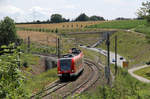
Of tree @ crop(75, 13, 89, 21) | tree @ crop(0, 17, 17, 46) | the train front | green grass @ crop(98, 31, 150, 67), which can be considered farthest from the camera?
tree @ crop(75, 13, 89, 21)

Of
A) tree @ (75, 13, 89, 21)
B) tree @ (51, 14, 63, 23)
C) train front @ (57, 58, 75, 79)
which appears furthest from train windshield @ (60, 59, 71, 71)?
tree @ (75, 13, 89, 21)

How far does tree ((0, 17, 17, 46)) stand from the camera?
175 feet

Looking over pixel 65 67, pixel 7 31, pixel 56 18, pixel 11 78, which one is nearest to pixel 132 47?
pixel 7 31

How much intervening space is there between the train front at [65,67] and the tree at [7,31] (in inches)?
908

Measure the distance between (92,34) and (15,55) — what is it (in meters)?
89.7

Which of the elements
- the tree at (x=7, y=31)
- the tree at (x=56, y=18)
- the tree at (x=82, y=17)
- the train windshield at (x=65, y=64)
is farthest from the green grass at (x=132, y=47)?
the tree at (x=82, y=17)

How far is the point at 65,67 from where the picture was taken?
33.0 m

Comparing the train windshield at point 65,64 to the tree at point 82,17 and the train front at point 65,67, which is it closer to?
the train front at point 65,67

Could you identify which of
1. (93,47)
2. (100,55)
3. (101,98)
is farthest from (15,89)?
(93,47)

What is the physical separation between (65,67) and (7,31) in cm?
2477

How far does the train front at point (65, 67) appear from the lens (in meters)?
32.6

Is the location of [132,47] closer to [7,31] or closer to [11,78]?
[7,31]

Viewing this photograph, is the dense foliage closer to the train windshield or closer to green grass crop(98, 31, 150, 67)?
the train windshield

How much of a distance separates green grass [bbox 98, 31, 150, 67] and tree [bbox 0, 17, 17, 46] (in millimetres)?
30386
